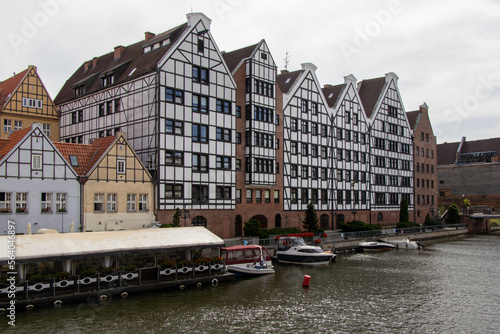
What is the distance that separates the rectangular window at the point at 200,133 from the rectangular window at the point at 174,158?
92.4 inches

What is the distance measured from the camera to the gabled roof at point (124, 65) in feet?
148

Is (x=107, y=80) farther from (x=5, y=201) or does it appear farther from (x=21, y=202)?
(x=5, y=201)

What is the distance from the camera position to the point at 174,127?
43156 millimetres

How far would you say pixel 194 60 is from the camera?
4516cm

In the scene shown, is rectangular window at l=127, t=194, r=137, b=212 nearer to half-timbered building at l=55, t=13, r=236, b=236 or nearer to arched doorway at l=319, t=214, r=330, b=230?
half-timbered building at l=55, t=13, r=236, b=236

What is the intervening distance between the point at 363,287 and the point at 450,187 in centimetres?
7972

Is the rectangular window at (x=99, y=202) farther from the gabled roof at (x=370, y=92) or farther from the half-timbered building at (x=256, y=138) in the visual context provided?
the gabled roof at (x=370, y=92)

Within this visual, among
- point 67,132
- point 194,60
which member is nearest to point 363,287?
point 194,60

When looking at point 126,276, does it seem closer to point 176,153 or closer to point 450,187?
point 176,153

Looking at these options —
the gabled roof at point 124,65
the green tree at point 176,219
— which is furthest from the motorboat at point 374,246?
the gabled roof at point 124,65

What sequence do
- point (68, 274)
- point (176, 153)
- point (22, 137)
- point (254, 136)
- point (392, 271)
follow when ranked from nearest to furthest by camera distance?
point (68, 274) → point (22, 137) → point (392, 271) → point (176, 153) → point (254, 136)

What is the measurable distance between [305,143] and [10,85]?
33245mm

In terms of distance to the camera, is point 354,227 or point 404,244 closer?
point 404,244

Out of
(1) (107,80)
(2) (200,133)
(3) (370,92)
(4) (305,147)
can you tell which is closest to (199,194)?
(2) (200,133)
